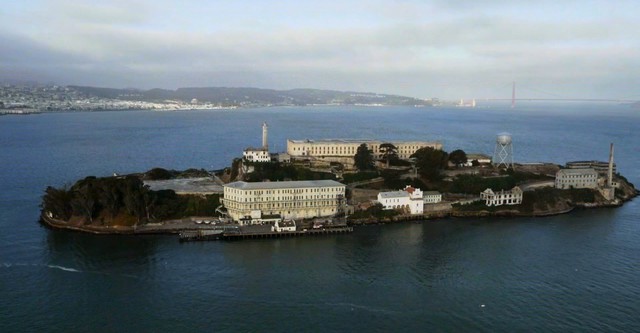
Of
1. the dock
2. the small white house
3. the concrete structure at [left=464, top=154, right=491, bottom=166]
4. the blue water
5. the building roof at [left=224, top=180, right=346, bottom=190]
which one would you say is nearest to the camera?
the blue water

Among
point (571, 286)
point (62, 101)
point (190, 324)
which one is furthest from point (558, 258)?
point (62, 101)

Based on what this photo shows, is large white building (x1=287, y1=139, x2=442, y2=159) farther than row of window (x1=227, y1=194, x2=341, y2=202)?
Yes

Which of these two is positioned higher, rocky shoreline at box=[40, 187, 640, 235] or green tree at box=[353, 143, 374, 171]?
green tree at box=[353, 143, 374, 171]

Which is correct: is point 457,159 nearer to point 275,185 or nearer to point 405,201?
point 405,201

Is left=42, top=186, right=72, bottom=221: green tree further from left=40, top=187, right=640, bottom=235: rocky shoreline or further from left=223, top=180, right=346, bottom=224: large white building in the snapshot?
left=223, top=180, right=346, bottom=224: large white building

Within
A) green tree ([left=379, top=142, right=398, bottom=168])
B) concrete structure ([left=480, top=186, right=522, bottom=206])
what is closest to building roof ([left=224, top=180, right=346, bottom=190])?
green tree ([left=379, top=142, right=398, bottom=168])

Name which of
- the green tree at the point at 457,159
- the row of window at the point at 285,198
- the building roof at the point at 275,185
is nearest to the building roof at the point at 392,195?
the row of window at the point at 285,198

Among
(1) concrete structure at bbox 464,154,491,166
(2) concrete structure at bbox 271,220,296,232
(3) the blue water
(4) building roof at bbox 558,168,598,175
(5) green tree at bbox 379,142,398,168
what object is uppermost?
(5) green tree at bbox 379,142,398,168

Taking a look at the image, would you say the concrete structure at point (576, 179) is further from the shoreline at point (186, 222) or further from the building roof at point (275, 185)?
the building roof at point (275, 185)
